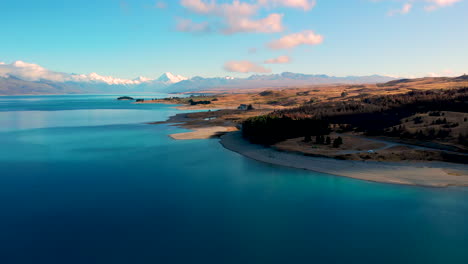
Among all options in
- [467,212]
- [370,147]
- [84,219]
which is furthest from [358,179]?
[84,219]

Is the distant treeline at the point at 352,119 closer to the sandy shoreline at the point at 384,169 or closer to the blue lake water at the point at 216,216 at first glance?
the sandy shoreline at the point at 384,169

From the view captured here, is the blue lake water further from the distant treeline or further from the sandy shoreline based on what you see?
the distant treeline

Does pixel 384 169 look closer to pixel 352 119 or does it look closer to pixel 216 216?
pixel 216 216

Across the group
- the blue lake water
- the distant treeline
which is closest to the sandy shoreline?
the blue lake water

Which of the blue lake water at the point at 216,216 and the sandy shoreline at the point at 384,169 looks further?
the sandy shoreline at the point at 384,169

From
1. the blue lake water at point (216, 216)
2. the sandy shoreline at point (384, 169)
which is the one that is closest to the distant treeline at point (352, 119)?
the sandy shoreline at point (384, 169)
